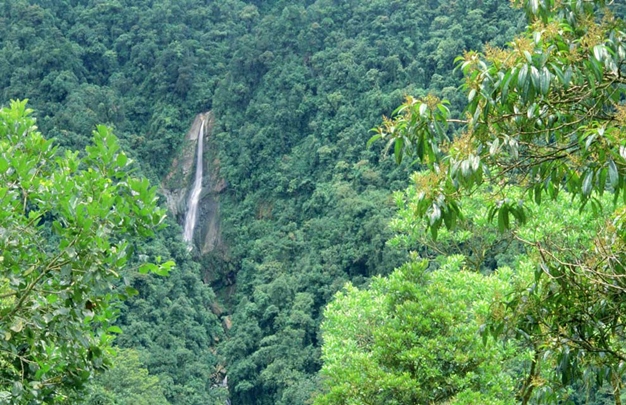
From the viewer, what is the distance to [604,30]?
9.99ft

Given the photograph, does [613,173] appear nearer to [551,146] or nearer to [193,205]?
[551,146]

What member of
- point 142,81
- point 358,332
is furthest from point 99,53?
point 358,332

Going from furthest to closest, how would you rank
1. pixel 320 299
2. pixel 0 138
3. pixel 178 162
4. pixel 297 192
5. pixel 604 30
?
pixel 178 162 → pixel 297 192 → pixel 320 299 → pixel 0 138 → pixel 604 30

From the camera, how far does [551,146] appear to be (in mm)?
3207

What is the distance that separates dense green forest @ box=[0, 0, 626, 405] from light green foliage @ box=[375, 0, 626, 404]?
1cm

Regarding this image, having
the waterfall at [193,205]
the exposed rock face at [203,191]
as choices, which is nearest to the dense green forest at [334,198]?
the exposed rock face at [203,191]

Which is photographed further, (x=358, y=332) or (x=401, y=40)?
(x=401, y=40)

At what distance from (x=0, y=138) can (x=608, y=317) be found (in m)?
3.05

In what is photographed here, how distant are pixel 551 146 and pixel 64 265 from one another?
2.09m

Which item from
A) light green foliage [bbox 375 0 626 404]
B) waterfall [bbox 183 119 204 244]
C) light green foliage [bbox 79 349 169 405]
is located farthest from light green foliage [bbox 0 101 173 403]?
waterfall [bbox 183 119 204 244]

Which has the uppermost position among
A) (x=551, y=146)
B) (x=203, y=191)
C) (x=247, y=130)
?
(x=551, y=146)

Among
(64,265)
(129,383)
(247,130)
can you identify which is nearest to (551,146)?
(64,265)

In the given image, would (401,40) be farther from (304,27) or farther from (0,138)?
(0,138)

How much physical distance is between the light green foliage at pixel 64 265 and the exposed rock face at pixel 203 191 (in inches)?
1225
